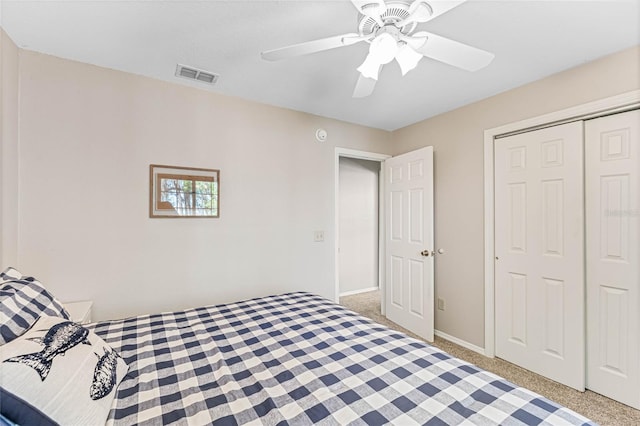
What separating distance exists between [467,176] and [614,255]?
122 centimetres

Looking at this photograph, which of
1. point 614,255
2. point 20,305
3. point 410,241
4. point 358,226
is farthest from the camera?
point 358,226

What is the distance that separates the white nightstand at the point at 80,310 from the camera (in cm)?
170

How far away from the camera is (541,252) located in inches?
90.4

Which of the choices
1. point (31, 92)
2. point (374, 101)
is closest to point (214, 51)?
point (31, 92)

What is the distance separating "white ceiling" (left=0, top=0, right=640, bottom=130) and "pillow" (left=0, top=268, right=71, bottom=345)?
141 centimetres

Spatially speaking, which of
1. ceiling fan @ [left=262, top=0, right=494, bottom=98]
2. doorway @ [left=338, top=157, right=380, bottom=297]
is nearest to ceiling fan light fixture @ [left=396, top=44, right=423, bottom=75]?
ceiling fan @ [left=262, top=0, right=494, bottom=98]

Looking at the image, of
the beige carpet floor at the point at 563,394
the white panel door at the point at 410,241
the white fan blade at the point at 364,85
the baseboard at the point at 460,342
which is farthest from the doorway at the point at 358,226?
the white fan blade at the point at 364,85

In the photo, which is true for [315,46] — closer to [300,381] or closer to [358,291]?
[300,381]

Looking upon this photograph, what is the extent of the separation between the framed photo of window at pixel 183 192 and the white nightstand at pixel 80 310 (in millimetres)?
736

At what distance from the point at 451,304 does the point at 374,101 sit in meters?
2.22

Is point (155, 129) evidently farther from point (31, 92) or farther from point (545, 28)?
point (545, 28)

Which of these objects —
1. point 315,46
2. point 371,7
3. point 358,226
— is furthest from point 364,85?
point 358,226

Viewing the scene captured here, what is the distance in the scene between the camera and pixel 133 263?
86.0 inches

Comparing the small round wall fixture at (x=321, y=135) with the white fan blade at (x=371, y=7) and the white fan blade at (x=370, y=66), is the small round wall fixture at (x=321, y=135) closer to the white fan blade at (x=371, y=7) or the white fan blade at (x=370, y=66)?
the white fan blade at (x=370, y=66)
